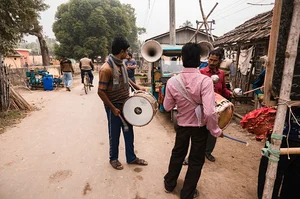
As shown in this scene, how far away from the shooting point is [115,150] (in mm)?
2986

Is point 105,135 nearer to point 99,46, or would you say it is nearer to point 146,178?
point 146,178

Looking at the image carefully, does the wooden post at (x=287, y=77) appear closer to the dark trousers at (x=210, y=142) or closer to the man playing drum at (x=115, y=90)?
the dark trousers at (x=210, y=142)

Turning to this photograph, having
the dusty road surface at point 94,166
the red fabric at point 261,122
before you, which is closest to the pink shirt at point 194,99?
the red fabric at point 261,122

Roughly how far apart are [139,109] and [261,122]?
153cm

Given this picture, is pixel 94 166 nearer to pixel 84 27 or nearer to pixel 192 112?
pixel 192 112

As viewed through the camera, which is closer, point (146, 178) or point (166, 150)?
point (146, 178)

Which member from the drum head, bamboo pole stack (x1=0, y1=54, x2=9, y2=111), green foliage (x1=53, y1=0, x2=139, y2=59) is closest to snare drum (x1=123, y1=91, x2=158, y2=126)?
the drum head

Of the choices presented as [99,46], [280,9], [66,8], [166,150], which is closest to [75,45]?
[99,46]

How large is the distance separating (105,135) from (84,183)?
1701 millimetres

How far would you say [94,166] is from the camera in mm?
3055

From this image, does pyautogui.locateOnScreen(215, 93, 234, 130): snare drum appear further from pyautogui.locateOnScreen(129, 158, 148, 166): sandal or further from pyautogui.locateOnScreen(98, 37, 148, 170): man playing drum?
pyautogui.locateOnScreen(129, 158, 148, 166): sandal

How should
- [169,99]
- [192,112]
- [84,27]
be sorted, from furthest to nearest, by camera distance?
[84,27]
[169,99]
[192,112]

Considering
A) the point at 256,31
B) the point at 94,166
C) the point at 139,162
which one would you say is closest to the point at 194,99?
the point at 139,162

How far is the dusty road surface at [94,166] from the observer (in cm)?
248
